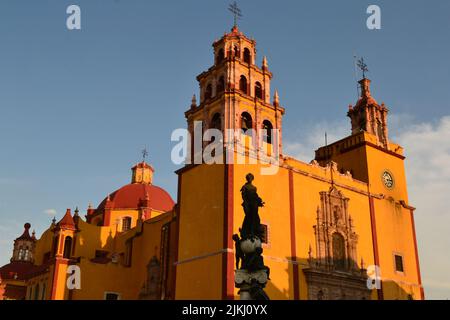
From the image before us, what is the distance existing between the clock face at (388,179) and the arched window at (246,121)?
10913mm

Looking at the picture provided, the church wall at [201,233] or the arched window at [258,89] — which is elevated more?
the arched window at [258,89]

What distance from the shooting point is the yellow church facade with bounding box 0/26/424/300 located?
27141mm

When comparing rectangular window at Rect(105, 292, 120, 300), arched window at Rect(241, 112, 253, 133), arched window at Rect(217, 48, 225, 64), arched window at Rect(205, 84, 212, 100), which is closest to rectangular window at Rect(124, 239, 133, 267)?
rectangular window at Rect(105, 292, 120, 300)

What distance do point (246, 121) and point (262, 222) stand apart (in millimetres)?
6138

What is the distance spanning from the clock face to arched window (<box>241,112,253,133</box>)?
10.9 meters

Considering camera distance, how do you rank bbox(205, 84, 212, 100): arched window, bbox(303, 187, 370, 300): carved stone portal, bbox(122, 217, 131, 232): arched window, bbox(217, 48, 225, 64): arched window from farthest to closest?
bbox(122, 217, 131, 232): arched window
bbox(217, 48, 225, 64): arched window
bbox(205, 84, 212, 100): arched window
bbox(303, 187, 370, 300): carved stone portal

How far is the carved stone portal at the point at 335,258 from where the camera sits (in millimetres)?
28453

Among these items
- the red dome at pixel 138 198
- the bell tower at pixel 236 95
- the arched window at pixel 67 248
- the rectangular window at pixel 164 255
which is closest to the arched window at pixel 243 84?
the bell tower at pixel 236 95

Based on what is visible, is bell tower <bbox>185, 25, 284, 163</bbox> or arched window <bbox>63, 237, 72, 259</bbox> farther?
arched window <bbox>63, 237, 72, 259</bbox>

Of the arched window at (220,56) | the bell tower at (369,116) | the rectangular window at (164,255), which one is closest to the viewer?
the rectangular window at (164,255)

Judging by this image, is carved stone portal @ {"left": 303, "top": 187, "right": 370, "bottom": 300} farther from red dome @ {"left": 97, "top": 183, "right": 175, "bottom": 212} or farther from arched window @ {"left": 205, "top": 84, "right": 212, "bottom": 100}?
red dome @ {"left": 97, "top": 183, "right": 175, "bottom": 212}

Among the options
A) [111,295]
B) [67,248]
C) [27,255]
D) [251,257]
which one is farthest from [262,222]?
[27,255]

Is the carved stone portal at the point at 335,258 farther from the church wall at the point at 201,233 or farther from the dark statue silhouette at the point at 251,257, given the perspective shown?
the dark statue silhouette at the point at 251,257

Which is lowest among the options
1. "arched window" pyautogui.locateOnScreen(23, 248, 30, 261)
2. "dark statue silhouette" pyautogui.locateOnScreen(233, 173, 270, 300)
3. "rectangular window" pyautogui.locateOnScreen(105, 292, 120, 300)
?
"dark statue silhouette" pyautogui.locateOnScreen(233, 173, 270, 300)
